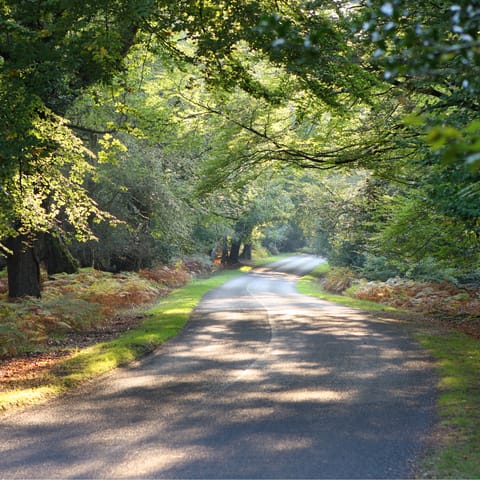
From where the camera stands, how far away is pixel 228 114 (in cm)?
1465

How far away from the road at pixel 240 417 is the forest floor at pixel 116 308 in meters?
1.84

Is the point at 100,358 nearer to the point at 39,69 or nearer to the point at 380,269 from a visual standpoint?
the point at 39,69

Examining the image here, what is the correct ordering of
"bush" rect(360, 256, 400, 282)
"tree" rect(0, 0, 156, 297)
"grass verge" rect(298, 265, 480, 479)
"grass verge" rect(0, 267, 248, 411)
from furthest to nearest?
"bush" rect(360, 256, 400, 282) < "tree" rect(0, 0, 156, 297) < "grass verge" rect(0, 267, 248, 411) < "grass verge" rect(298, 265, 480, 479)

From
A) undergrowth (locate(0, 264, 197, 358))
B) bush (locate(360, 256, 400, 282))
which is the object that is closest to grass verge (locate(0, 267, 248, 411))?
undergrowth (locate(0, 264, 197, 358))

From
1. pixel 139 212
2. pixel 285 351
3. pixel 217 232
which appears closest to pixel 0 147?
pixel 285 351

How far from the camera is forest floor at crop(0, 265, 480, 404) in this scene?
10.1m

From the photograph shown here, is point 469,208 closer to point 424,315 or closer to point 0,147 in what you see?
point 0,147

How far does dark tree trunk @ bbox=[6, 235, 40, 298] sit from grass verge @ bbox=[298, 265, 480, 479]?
1058cm

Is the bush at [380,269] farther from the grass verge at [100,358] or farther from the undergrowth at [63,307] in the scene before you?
the grass verge at [100,358]

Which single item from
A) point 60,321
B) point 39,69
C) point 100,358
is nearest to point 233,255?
point 60,321

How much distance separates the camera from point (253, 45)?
9.06 m

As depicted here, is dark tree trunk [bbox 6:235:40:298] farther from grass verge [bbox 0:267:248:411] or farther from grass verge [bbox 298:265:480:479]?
grass verge [bbox 298:265:480:479]

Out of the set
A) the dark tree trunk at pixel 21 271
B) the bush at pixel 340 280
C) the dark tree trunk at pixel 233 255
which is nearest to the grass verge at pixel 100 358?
the dark tree trunk at pixel 21 271

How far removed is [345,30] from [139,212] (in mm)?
12115
